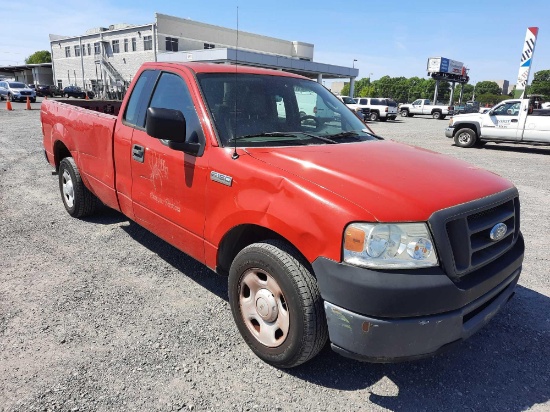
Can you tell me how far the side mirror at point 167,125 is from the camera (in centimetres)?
276

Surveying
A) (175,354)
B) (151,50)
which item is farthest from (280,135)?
(151,50)

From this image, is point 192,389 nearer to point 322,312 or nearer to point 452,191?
point 322,312

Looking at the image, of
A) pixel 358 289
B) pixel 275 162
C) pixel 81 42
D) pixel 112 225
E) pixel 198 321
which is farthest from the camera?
pixel 81 42

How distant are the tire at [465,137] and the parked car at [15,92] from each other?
36.8 metres

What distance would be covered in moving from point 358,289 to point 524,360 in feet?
5.59

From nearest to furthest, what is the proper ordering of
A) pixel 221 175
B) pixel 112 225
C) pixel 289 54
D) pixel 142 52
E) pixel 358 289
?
pixel 358 289, pixel 221 175, pixel 112 225, pixel 142 52, pixel 289 54

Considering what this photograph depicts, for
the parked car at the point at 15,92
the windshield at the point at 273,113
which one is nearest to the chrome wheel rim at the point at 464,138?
the windshield at the point at 273,113

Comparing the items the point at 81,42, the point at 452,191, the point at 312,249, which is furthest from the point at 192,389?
the point at 81,42

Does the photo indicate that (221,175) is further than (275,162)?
Yes

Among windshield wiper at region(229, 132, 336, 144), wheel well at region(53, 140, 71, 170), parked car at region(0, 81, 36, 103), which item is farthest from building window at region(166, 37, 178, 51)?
windshield wiper at region(229, 132, 336, 144)

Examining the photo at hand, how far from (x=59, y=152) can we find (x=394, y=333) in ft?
17.0

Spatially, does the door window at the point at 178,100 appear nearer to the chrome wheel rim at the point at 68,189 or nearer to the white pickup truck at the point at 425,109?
the chrome wheel rim at the point at 68,189

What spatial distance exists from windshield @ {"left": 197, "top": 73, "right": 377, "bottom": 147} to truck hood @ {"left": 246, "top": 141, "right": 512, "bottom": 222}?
22 cm

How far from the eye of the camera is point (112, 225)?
5160 millimetres
